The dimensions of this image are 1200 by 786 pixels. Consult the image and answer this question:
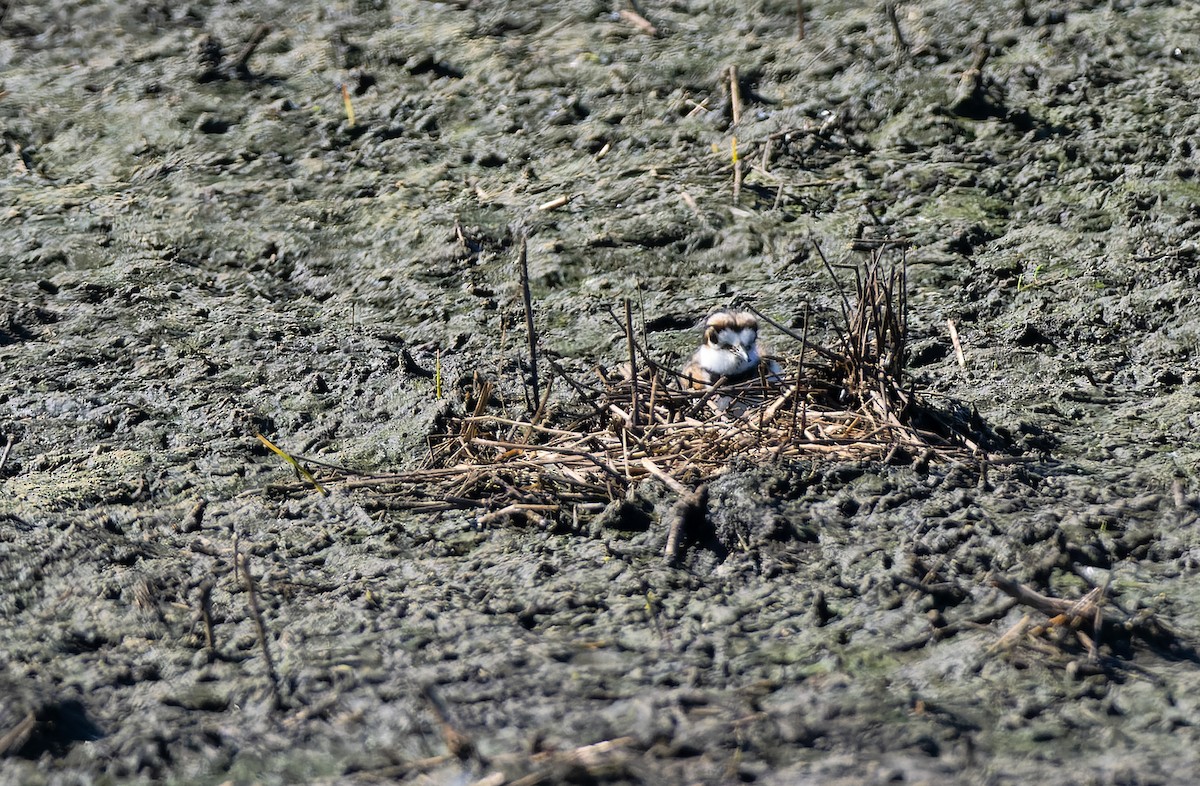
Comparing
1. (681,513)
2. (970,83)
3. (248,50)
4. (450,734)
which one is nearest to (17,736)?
(450,734)

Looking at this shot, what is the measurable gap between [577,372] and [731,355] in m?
1.02

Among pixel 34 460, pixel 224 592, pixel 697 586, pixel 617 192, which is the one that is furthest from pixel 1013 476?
pixel 34 460

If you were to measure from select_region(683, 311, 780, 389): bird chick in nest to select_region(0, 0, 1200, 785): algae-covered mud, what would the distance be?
2.28ft

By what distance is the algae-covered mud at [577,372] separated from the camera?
3645 mm

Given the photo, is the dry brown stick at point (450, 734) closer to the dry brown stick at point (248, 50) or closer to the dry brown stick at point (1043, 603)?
the dry brown stick at point (1043, 603)

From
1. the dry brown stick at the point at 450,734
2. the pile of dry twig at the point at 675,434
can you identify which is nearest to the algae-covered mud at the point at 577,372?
the dry brown stick at the point at 450,734

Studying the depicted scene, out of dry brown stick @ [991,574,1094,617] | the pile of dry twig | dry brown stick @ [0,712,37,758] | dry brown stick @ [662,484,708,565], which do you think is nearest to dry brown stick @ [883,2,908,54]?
the pile of dry twig

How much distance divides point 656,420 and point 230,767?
2.62m

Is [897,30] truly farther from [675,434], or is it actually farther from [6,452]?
[6,452]

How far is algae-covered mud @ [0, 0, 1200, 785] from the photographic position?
3.64m

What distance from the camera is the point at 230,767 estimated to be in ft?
11.6

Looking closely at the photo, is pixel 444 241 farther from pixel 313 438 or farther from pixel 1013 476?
pixel 1013 476

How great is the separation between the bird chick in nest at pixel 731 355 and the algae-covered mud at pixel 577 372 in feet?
2.28

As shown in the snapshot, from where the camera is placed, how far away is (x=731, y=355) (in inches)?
235
